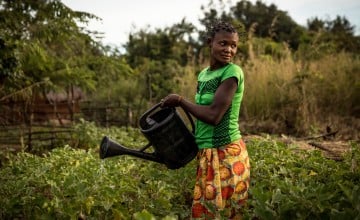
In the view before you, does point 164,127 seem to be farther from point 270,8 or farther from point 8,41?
point 270,8

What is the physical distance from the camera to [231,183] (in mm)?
2146

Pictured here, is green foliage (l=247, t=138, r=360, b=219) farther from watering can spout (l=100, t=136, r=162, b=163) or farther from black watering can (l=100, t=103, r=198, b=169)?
watering can spout (l=100, t=136, r=162, b=163)

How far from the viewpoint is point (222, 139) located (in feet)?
7.12

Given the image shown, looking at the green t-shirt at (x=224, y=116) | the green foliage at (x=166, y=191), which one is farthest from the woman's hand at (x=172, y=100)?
the green foliage at (x=166, y=191)

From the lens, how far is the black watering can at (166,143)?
2.18 meters

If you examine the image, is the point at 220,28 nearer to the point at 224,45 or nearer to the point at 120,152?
the point at 224,45

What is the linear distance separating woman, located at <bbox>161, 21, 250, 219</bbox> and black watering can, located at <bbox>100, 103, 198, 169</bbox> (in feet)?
0.30

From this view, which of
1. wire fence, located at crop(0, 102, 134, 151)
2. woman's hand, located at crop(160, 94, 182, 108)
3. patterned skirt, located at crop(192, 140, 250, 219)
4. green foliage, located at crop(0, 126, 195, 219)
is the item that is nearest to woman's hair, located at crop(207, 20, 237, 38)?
woman's hand, located at crop(160, 94, 182, 108)

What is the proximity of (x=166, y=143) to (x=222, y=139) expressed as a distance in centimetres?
31

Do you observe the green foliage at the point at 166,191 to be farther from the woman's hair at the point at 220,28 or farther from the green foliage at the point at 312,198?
the woman's hair at the point at 220,28

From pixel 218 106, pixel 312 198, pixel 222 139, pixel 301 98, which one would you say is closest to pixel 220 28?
pixel 218 106

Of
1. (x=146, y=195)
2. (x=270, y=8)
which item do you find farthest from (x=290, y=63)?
(x=270, y=8)

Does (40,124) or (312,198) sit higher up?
(312,198)

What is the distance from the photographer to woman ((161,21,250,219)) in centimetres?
211
